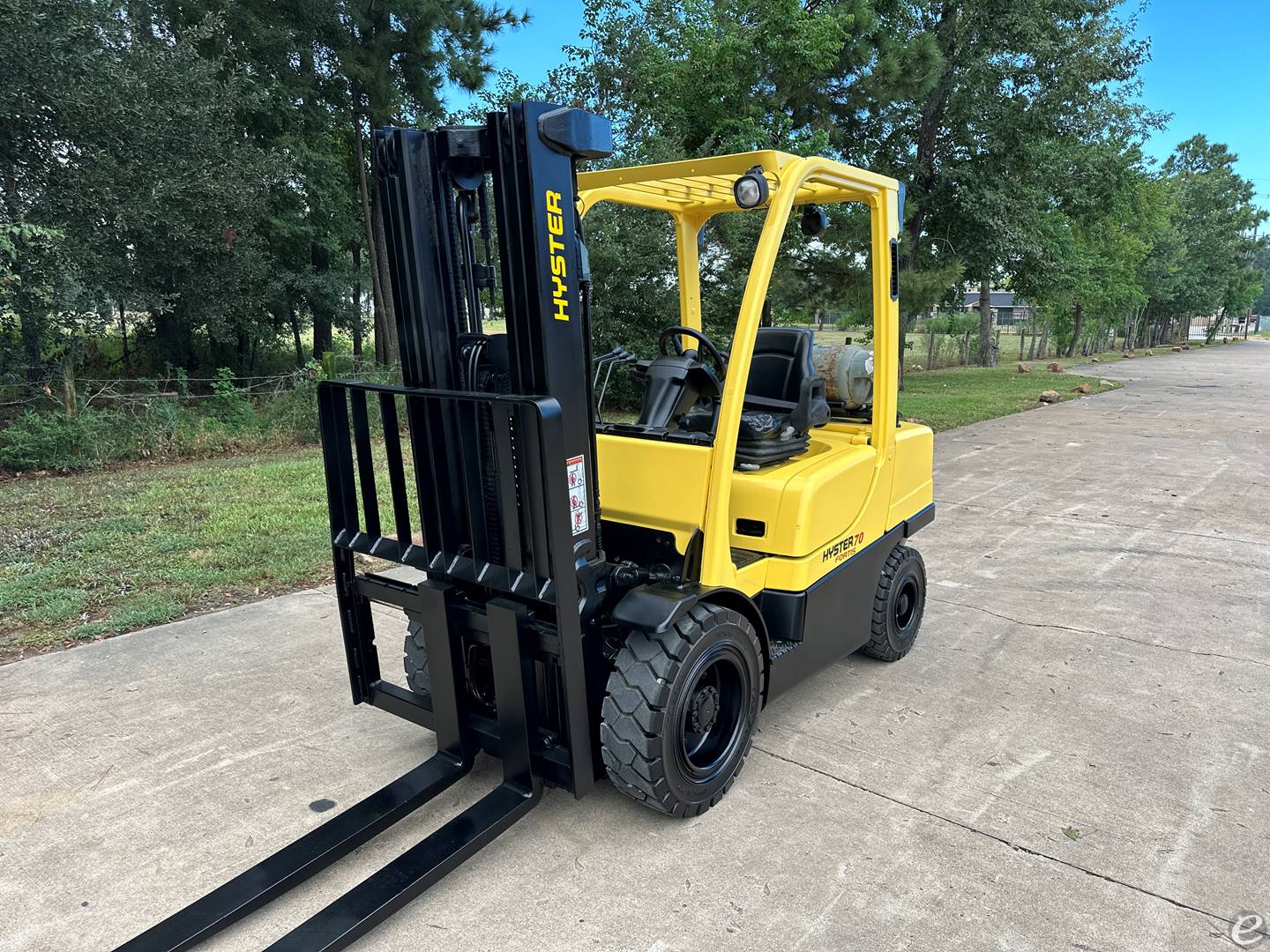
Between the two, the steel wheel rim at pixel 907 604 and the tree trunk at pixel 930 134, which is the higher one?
the tree trunk at pixel 930 134

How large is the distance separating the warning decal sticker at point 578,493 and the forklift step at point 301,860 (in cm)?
106

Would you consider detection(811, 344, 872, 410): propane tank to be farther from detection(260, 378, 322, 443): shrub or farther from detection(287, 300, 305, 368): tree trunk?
detection(287, 300, 305, 368): tree trunk

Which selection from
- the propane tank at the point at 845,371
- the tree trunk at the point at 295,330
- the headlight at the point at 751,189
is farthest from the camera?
the tree trunk at the point at 295,330

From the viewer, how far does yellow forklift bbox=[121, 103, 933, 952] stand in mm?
2467

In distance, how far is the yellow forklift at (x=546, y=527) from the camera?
247cm

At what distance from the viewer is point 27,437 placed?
9070 mm

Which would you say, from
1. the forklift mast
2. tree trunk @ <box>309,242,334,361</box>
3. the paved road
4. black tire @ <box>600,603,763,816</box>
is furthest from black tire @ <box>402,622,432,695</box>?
tree trunk @ <box>309,242,334,361</box>

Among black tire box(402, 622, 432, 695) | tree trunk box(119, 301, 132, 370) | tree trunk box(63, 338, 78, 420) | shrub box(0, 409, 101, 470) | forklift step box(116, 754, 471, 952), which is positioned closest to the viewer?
forklift step box(116, 754, 471, 952)

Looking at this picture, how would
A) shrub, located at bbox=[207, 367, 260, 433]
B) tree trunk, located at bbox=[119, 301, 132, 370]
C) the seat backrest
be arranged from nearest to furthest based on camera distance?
the seat backrest < shrub, located at bbox=[207, 367, 260, 433] < tree trunk, located at bbox=[119, 301, 132, 370]

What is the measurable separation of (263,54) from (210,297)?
5.96 meters

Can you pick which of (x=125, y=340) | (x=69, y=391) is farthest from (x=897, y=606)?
(x=125, y=340)

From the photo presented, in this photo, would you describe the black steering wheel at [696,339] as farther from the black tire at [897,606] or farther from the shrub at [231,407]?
the shrub at [231,407]

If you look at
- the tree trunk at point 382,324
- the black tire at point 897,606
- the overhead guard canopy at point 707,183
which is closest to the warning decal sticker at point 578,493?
the overhead guard canopy at point 707,183

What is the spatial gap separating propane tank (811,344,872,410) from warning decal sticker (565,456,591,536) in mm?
1783
